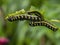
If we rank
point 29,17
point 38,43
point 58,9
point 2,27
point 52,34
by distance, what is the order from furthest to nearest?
point 2,27 < point 38,43 < point 52,34 < point 58,9 < point 29,17

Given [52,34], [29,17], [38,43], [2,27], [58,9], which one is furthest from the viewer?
[2,27]

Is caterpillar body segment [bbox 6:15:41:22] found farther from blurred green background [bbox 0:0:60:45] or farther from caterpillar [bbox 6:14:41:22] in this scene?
blurred green background [bbox 0:0:60:45]

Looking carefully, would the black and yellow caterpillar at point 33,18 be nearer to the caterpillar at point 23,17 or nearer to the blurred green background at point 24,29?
the caterpillar at point 23,17

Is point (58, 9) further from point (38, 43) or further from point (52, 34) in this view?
point (38, 43)

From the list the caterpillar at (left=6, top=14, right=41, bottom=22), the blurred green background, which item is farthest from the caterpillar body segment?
the blurred green background

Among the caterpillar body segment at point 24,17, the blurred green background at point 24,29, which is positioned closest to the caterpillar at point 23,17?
the caterpillar body segment at point 24,17

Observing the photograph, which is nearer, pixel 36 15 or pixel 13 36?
pixel 36 15

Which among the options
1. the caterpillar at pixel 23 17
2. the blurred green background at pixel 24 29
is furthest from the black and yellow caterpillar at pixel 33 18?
the blurred green background at pixel 24 29

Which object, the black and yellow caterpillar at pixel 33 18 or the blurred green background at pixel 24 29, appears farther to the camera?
the blurred green background at pixel 24 29

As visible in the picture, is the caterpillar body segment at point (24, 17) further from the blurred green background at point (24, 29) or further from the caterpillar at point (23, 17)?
the blurred green background at point (24, 29)

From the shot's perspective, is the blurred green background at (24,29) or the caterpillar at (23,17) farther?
the blurred green background at (24,29)

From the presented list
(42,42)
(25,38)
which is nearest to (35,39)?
(42,42)
